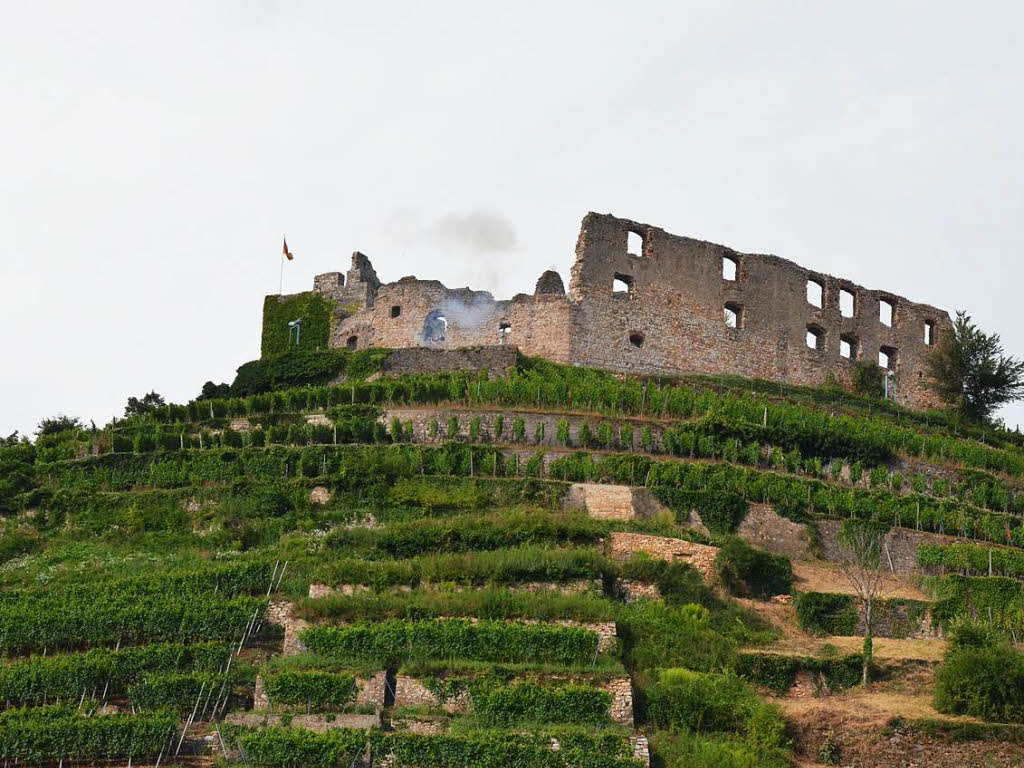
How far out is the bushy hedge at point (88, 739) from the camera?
24.0 metres

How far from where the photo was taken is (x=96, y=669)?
25875mm

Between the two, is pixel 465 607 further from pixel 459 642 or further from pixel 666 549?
pixel 666 549

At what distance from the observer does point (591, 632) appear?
2625 centimetres

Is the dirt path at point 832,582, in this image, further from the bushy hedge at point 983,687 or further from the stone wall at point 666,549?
the bushy hedge at point 983,687

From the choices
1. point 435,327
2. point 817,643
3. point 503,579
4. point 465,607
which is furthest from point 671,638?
point 435,327

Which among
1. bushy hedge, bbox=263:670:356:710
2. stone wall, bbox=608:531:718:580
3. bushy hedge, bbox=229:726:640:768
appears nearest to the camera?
Result: bushy hedge, bbox=229:726:640:768

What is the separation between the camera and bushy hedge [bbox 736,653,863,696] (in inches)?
1060

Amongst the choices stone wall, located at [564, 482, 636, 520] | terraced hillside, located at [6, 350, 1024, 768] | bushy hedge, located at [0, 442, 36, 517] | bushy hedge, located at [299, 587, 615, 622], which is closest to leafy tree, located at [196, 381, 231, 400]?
terraced hillside, located at [6, 350, 1024, 768]

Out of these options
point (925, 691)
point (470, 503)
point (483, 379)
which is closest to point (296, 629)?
point (470, 503)

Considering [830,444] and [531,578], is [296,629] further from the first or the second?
[830,444]

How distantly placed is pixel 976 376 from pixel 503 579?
2525cm

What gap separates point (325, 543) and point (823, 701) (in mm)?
10260

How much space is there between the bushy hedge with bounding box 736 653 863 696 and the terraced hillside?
0.05m

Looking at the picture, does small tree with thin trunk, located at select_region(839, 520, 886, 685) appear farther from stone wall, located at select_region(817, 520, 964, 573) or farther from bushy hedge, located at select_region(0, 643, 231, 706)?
bushy hedge, located at select_region(0, 643, 231, 706)
